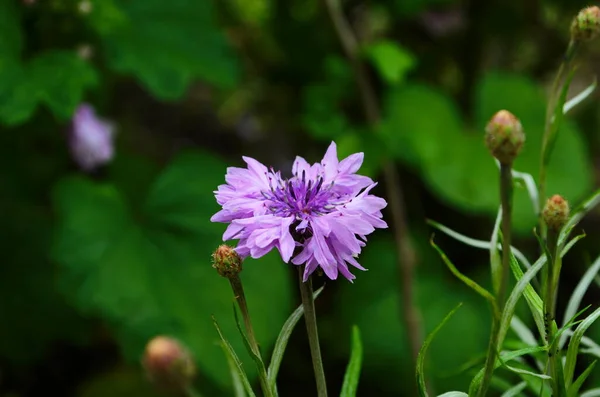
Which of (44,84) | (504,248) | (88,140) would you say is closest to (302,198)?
(504,248)

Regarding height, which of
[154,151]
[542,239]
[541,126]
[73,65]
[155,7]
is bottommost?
[542,239]

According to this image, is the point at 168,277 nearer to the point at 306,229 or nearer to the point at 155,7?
the point at 155,7

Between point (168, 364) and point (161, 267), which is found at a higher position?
point (161, 267)

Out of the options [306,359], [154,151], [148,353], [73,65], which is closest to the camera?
[148,353]

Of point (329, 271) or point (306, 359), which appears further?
point (306, 359)

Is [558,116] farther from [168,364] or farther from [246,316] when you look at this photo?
[168,364]

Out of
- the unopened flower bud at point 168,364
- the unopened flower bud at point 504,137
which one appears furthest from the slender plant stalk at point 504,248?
the unopened flower bud at point 168,364

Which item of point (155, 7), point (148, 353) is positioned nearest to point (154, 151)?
point (155, 7)

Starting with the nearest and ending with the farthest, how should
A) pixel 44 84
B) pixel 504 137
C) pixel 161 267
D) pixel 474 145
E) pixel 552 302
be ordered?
pixel 504 137 < pixel 552 302 < pixel 44 84 < pixel 161 267 < pixel 474 145
